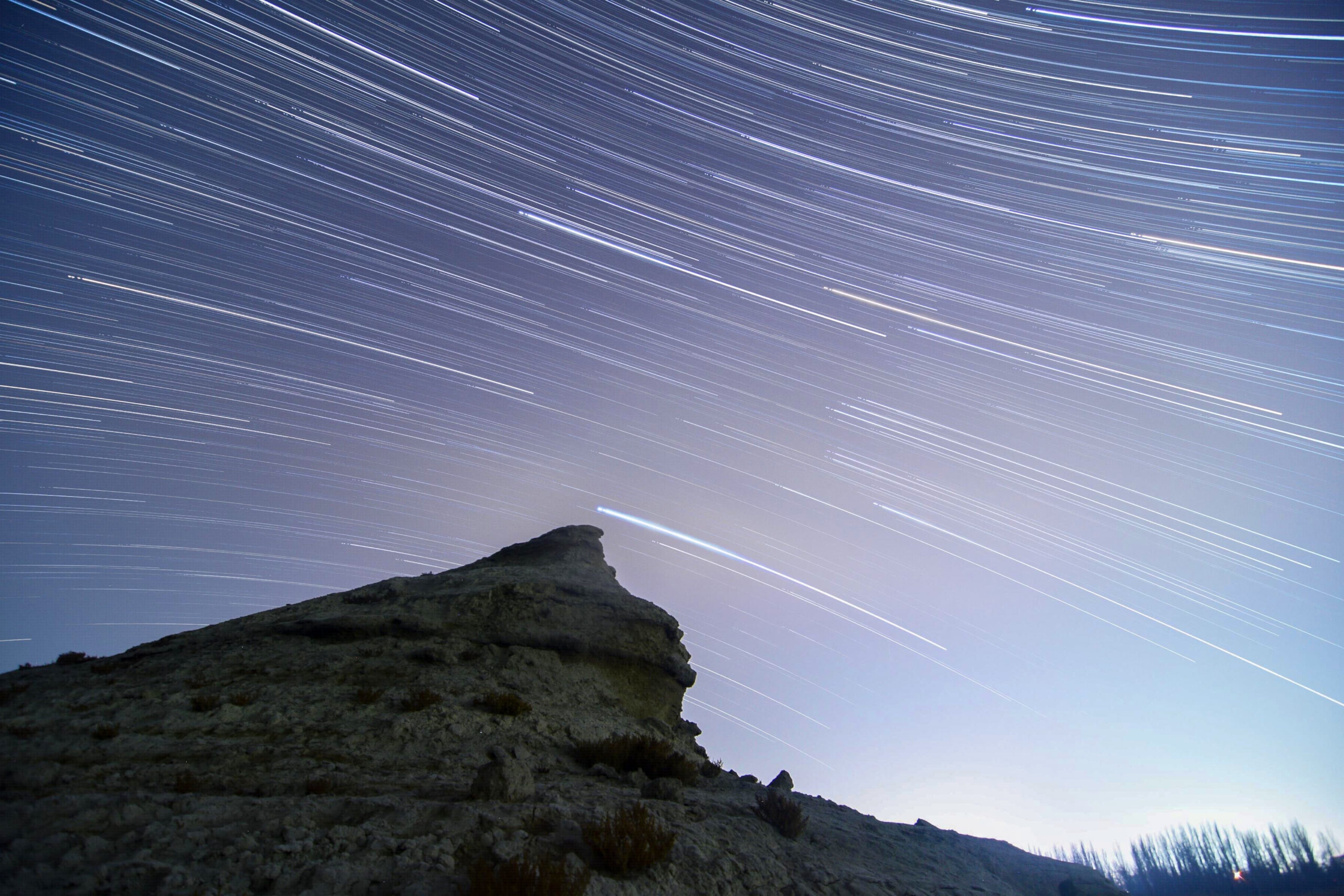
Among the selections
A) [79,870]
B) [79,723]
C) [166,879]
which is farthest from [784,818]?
[79,723]

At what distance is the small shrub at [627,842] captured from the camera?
6176mm

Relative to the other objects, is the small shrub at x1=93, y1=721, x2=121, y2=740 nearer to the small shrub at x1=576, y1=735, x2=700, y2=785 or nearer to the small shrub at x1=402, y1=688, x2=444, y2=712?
the small shrub at x1=402, y1=688, x2=444, y2=712

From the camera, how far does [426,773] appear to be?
340 inches

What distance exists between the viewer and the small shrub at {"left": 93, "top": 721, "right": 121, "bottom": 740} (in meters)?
8.83

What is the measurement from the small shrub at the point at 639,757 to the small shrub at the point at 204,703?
237 inches

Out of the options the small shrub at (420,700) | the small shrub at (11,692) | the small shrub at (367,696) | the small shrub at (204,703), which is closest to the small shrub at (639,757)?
the small shrub at (420,700)

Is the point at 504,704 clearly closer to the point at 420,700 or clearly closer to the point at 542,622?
the point at 420,700

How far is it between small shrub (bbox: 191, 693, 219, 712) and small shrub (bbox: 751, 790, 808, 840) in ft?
29.0

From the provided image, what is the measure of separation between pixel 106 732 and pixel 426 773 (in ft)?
15.6

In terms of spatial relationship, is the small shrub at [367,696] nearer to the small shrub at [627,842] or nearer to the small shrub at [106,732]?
the small shrub at [106,732]

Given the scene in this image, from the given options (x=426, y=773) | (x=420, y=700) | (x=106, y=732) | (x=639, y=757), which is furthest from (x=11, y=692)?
(x=639, y=757)

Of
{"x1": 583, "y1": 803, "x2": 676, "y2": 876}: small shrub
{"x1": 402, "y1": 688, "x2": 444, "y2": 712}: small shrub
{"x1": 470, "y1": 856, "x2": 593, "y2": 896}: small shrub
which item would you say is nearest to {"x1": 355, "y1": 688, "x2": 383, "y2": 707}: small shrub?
{"x1": 402, "y1": 688, "x2": 444, "y2": 712}: small shrub

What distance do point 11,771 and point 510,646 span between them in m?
8.05

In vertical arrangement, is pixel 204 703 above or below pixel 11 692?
above
